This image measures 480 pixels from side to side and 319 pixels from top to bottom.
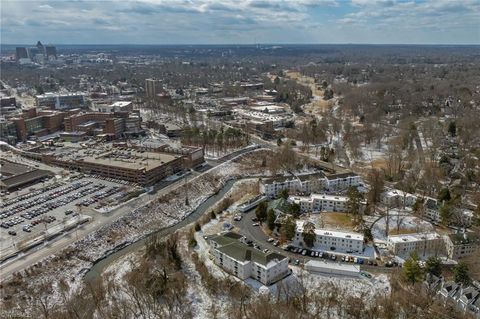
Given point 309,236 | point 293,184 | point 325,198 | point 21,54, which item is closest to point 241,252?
point 309,236

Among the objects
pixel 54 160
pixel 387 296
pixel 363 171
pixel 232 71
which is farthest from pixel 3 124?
pixel 232 71

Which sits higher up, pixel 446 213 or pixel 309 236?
pixel 446 213

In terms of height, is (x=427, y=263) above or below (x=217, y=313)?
above

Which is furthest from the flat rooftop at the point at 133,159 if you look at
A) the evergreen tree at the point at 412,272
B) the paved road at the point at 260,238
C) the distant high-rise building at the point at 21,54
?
the distant high-rise building at the point at 21,54

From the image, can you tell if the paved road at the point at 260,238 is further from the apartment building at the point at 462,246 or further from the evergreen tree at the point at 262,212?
the apartment building at the point at 462,246

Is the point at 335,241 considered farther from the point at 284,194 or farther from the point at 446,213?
the point at 446,213

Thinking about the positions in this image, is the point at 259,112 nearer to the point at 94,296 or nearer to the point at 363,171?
the point at 363,171
